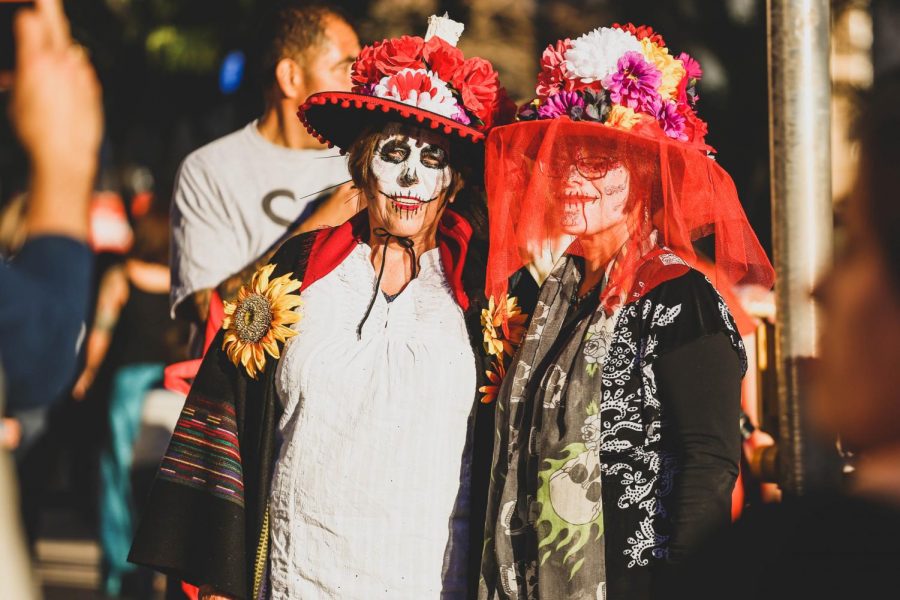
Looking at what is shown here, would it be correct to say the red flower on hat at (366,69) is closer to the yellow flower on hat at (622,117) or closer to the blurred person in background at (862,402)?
the yellow flower on hat at (622,117)

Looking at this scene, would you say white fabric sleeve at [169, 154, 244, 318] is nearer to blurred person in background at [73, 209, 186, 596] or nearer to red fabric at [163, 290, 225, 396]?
red fabric at [163, 290, 225, 396]

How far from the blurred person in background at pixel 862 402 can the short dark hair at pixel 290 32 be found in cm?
335

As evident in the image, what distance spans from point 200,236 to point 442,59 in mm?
1418

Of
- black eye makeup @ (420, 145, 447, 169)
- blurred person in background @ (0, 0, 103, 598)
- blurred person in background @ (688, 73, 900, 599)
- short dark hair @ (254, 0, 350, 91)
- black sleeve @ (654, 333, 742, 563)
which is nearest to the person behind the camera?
blurred person in background @ (688, 73, 900, 599)

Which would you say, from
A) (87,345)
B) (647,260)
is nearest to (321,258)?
(647,260)

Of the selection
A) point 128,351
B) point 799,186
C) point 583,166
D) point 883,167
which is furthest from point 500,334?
point 128,351

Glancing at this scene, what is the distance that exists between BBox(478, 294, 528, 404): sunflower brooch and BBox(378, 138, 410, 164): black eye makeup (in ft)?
1.53

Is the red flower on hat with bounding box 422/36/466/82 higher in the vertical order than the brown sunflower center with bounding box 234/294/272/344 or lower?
higher

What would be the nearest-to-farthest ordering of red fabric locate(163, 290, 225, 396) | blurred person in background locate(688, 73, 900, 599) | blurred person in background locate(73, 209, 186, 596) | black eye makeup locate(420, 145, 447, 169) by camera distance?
blurred person in background locate(688, 73, 900, 599) < black eye makeup locate(420, 145, 447, 169) < red fabric locate(163, 290, 225, 396) < blurred person in background locate(73, 209, 186, 596)

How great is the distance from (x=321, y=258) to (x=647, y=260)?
2.96 ft

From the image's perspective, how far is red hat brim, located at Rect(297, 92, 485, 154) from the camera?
316 centimetres

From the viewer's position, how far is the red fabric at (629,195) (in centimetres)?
289

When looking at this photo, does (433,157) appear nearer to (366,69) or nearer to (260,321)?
(366,69)

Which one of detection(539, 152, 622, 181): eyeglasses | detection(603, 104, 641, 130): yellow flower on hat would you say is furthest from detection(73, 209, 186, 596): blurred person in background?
detection(603, 104, 641, 130): yellow flower on hat
